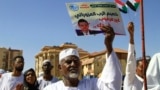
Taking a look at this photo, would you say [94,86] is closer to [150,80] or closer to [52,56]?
[150,80]

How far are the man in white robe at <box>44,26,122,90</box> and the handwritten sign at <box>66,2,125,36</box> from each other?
42.4 inches

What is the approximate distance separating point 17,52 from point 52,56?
944 centimetres

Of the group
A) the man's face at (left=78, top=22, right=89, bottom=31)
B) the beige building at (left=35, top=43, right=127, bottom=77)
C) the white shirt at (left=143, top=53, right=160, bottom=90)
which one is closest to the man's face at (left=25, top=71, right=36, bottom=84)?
the man's face at (left=78, top=22, right=89, bottom=31)

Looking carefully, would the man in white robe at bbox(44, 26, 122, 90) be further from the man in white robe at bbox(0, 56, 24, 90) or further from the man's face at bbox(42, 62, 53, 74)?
the man's face at bbox(42, 62, 53, 74)

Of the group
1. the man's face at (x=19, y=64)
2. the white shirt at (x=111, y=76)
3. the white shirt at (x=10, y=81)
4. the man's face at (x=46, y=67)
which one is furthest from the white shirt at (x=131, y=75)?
the man's face at (x=46, y=67)

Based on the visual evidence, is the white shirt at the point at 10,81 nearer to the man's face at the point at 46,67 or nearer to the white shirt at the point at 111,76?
the man's face at the point at 46,67

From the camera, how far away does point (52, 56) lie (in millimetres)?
111812

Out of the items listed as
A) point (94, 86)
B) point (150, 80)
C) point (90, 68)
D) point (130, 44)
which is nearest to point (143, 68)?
point (130, 44)

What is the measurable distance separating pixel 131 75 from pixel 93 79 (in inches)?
76.0

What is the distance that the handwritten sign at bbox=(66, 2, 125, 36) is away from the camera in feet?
19.2

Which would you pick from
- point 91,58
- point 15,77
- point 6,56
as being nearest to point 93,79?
point 15,77

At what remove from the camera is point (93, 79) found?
4.70 metres

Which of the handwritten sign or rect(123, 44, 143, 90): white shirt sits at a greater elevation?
the handwritten sign

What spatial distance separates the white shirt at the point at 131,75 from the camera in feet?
21.2
